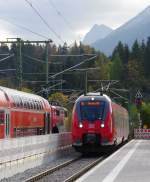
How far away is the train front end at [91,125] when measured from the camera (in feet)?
110

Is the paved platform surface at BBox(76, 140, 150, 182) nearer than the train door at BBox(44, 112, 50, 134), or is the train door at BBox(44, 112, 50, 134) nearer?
the paved platform surface at BBox(76, 140, 150, 182)

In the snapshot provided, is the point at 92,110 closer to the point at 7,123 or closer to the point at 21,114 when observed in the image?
the point at 21,114

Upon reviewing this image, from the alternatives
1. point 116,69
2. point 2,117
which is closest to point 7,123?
point 2,117

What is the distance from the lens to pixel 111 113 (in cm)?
3441

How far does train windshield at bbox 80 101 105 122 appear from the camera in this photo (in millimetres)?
34031

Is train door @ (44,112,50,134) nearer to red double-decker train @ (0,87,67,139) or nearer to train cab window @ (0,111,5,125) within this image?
red double-decker train @ (0,87,67,139)

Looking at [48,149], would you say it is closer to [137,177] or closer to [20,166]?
[20,166]

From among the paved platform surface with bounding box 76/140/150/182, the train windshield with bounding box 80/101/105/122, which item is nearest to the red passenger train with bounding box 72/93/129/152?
the train windshield with bounding box 80/101/105/122

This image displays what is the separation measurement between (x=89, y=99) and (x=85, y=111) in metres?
0.86

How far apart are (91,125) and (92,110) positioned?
0.86m

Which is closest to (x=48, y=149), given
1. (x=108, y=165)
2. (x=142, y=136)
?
(x=108, y=165)

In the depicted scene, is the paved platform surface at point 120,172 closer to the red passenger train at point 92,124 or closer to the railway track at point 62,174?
the railway track at point 62,174

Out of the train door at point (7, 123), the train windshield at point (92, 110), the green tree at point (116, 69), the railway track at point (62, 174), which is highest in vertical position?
the green tree at point (116, 69)

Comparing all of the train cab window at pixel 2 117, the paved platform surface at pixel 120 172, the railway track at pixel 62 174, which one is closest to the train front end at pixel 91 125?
the railway track at pixel 62 174
